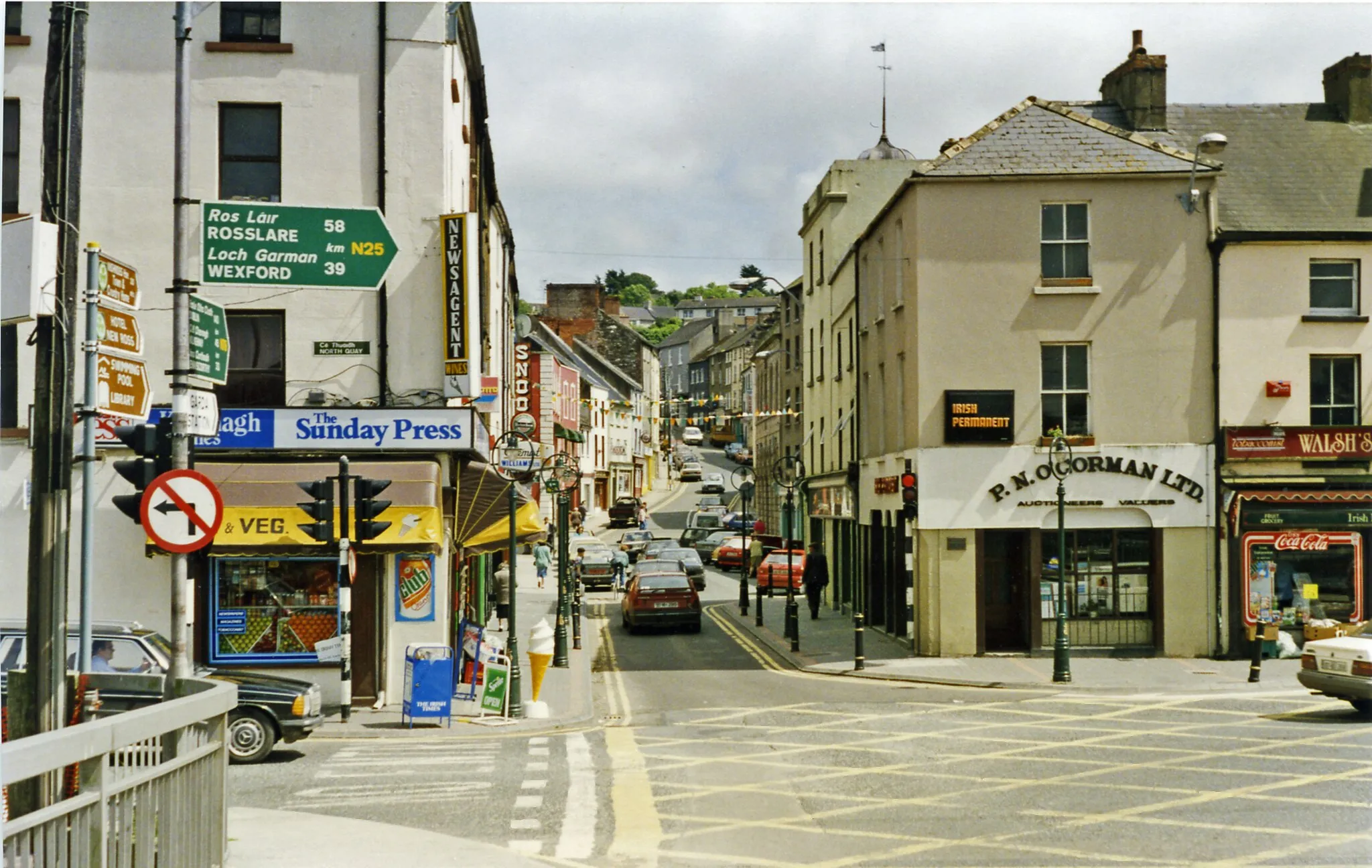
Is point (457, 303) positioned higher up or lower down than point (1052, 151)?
lower down

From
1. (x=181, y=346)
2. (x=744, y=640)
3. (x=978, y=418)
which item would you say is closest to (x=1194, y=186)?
(x=978, y=418)

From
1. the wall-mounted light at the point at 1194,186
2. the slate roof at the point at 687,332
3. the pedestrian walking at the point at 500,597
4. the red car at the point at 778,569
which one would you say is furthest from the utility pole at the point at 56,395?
the slate roof at the point at 687,332

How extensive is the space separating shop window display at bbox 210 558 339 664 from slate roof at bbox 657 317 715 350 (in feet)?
471

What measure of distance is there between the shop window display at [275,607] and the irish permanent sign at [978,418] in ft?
42.4

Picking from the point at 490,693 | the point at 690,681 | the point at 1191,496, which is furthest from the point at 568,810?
the point at 1191,496

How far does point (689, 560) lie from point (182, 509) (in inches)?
1551

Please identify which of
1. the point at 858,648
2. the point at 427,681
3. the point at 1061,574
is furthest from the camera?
the point at 858,648

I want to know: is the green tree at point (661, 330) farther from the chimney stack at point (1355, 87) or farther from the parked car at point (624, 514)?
the chimney stack at point (1355, 87)

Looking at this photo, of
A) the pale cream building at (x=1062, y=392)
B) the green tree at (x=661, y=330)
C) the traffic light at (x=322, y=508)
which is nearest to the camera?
the traffic light at (x=322, y=508)

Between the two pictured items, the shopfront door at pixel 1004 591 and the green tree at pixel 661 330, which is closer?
the shopfront door at pixel 1004 591

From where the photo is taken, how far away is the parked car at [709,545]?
6241 cm

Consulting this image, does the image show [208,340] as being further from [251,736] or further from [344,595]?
[344,595]

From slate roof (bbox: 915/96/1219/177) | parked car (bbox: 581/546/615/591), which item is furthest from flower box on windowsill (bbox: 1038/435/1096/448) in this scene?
parked car (bbox: 581/546/615/591)

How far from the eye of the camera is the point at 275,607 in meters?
21.3
